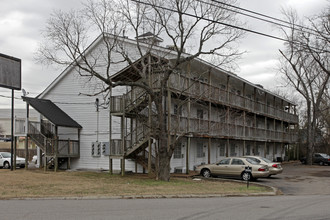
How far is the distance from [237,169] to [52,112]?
14747 mm

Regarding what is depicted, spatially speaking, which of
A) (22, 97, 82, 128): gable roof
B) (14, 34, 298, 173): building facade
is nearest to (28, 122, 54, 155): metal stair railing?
(14, 34, 298, 173): building facade

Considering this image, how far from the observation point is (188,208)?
36.7ft

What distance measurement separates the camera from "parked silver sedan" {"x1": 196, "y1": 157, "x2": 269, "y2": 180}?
22016 mm

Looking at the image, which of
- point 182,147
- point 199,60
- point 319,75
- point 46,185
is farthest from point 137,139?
point 319,75

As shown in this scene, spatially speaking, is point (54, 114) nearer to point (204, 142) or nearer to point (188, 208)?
point (204, 142)

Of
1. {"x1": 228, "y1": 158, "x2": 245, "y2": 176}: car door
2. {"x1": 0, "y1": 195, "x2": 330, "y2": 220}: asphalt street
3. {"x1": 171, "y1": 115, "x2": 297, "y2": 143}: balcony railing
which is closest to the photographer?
{"x1": 0, "y1": 195, "x2": 330, "y2": 220}: asphalt street

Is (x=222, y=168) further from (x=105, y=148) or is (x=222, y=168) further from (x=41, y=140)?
(x=41, y=140)

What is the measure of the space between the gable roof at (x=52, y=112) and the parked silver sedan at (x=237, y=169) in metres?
11.1

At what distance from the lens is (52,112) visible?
29234 mm

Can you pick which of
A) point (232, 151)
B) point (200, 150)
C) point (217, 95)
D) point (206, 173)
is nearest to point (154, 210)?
point (206, 173)

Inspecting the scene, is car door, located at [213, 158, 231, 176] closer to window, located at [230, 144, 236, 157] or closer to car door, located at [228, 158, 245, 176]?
car door, located at [228, 158, 245, 176]

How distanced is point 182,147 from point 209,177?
4930 mm

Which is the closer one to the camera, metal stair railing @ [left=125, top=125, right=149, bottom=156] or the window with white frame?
metal stair railing @ [left=125, top=125, right=149, bottom=156]

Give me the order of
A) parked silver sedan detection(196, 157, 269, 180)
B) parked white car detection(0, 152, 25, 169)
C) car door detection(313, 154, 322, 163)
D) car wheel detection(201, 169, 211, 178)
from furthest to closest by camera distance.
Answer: car door detection(313, 154, 322, 163)
parked white car detection(0, 152, 25, 169)
car wheel detection(201, 169, 211, 178)
parked silver sedan detection(196, 157, 269, 180)
